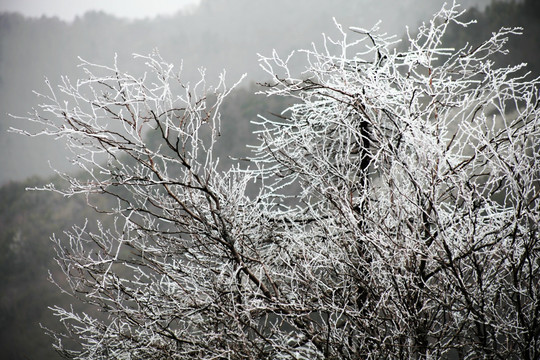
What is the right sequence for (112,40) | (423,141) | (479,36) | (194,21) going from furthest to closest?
1. (112,40)
2. (194,21)
3. (479,36)
4. (423,141)

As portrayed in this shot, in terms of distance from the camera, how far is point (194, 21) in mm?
75188

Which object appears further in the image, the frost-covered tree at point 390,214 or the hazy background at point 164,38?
the hazy background at point 164,38

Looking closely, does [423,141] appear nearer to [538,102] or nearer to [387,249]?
[387,249]

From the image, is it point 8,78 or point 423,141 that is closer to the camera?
point 423,141

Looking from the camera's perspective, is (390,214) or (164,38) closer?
(390,214)

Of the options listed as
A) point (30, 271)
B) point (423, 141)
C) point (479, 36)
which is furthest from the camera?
point (30, 271)

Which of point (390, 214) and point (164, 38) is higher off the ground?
point (164, 38)

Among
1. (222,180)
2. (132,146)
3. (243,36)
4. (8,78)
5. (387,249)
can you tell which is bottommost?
(387,249)

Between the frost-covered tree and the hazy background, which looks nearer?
the frost-covered tree

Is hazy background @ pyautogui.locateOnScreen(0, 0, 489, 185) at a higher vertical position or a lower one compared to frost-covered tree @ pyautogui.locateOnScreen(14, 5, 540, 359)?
higher

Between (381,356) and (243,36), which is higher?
(243,36)

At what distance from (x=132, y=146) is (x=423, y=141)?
76.2 inches

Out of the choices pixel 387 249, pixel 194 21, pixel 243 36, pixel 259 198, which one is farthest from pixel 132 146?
pixel 194 21

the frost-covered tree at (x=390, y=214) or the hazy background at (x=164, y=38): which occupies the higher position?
the hazy background at (x=164, y=38)
